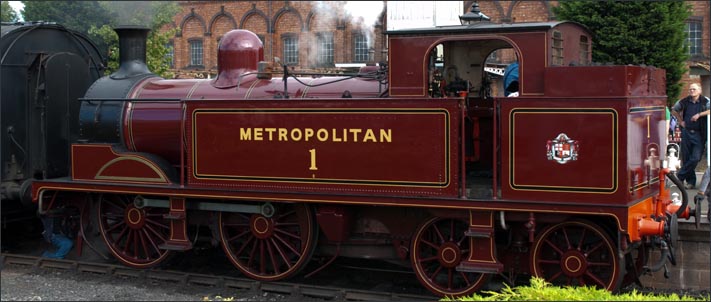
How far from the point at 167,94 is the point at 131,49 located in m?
1.13

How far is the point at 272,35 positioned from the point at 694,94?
2098 cm

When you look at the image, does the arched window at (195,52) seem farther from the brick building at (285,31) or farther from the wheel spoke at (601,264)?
the wheel spoke at (601,264)

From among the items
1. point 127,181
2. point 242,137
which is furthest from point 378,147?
point 127,181

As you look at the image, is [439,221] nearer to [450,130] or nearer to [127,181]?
[450,130]

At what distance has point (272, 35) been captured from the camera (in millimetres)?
30109

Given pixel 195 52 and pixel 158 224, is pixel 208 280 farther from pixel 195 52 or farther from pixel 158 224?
pixel 195 52

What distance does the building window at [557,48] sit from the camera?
7234 mm

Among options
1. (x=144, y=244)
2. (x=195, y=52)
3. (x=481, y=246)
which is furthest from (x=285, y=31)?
(x=481, y=246)

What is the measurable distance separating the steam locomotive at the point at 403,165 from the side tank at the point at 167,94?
0.02 m

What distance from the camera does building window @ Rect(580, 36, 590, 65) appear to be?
26.4ft

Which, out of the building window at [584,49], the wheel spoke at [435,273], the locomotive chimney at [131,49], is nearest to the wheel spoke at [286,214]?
the wheel spoke at [435,273]

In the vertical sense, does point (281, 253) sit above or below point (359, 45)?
below

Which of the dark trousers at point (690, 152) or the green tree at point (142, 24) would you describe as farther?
the green tree at point (142, 24)

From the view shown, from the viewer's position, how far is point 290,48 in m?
30.0
